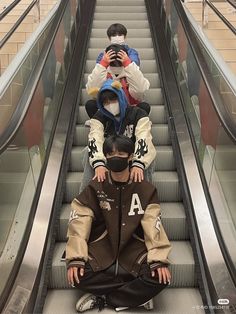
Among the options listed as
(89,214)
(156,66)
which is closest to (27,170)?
(89,214)

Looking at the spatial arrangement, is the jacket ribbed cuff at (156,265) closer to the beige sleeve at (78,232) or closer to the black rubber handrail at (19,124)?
the beige sleeve at (78,232)

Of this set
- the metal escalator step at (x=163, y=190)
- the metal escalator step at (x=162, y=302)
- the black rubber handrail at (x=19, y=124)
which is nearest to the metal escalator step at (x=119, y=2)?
the black rubber handrail at (x=19, y=124)

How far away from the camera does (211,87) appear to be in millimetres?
2799

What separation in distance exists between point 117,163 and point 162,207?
807mm

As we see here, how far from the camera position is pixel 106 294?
7.80 feet

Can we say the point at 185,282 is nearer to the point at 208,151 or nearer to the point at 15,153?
the point at 208,151

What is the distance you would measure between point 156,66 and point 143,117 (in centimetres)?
197

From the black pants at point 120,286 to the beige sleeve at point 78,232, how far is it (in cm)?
9

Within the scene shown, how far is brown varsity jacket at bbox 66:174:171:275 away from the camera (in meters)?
2.38

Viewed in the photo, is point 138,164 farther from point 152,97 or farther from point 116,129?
point 152,97

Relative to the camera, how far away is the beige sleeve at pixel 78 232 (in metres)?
2.32

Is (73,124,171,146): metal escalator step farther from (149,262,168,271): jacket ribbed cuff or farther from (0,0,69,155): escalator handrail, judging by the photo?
(149,262,168,271): jacket ribbed cuff

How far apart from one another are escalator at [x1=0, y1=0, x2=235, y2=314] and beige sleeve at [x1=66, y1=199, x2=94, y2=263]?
10.3 inches

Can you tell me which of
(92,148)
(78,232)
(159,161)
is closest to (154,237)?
(78,232)
